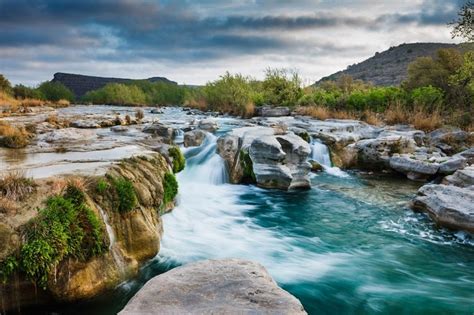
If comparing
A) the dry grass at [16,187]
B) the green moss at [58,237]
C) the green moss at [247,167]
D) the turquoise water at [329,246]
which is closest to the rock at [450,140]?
the turquoise water at [329,246]

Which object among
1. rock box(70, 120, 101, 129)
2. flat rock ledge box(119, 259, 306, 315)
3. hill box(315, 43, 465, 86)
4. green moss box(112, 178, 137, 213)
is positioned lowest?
flat rock ledge box(119, 259, 306, 315)

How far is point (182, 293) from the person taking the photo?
4.04 metres

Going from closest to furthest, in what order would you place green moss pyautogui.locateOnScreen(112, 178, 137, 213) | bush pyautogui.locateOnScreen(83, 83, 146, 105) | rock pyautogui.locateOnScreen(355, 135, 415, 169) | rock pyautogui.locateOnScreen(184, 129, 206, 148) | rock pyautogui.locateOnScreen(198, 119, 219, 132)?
green moss pyautogui.locateOnScreen(112, 178, 137, 213) → rock pyautogui.locateOnScreen(355, 135, 415, 169) → rock pyautogui.locateOnScreen(184, 129, 206, 148) → rock pyautogui.locateOnScreen(198, 119, 219, 132) → bush pyautogui.locateOnScreen(83, 83, 146, 105)

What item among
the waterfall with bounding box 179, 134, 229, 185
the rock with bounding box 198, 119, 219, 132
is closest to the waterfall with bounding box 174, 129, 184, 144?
the rock with bounding box 198, 119, 219, 132

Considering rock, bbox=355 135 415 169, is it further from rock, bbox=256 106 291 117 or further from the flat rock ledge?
the flat rock ledge

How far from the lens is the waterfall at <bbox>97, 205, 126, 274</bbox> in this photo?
617 centimetres

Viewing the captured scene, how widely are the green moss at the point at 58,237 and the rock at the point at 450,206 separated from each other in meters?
7.89

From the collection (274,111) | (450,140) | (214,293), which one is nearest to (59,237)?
(214,293)

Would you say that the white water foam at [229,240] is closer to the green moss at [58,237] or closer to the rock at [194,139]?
the green moss at [58,237]

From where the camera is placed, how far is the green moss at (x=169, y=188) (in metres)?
9.10

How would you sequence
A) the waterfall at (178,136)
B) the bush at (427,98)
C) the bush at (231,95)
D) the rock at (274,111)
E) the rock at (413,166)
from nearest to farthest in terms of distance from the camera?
the rock at (413,166) → the waterfall at (178,136) → the bush at (427,98) → the rock at (274,111) → the bush at (231,95)

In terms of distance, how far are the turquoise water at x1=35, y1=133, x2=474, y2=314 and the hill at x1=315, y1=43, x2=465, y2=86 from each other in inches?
2325

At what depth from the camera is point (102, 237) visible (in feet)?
19.5

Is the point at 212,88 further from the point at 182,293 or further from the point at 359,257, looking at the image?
the point at 182,293
